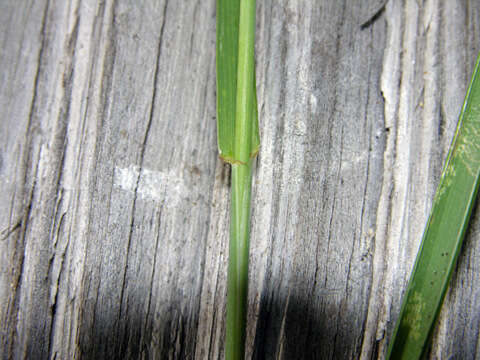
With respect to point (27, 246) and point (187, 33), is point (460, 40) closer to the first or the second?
point (187, 33)

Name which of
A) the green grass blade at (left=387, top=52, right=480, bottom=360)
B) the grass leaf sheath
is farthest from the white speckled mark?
the green grass blade at (left=387, top=52, right=480, bottom=360)

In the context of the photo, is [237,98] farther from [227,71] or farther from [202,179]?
[202,179]

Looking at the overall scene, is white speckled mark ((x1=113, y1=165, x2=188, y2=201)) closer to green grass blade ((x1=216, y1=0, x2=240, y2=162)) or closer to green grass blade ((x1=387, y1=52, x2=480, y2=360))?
green grass blade ((x1=216, y1=0, x2=240, y2=162))

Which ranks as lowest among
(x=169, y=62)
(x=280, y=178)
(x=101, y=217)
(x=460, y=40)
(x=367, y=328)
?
(x=367, y=328)

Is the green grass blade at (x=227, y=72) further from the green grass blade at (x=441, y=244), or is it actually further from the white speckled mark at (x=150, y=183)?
the green grass blade at (x=441, y=244)

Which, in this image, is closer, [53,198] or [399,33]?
[53,198]

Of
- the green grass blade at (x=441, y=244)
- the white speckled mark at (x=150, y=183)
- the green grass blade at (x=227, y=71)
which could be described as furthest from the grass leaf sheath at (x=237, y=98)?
the green grass blade at (x=441, y=244)

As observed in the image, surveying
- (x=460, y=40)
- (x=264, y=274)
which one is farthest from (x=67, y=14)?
(x=460, y=40)
